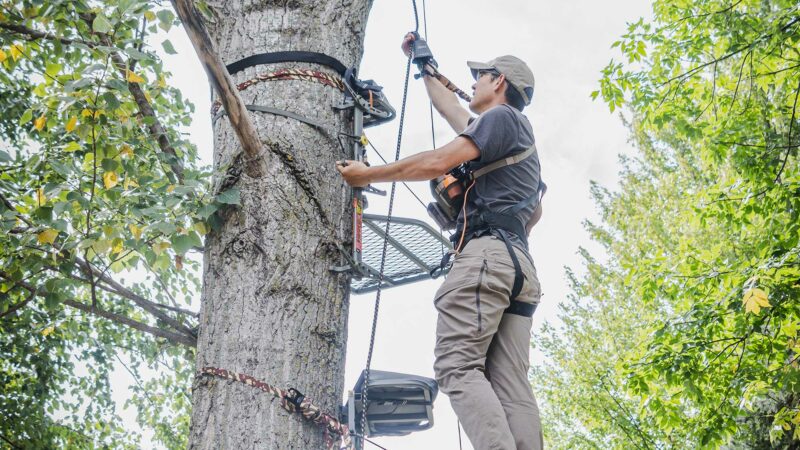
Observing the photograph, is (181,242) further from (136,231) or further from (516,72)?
(516,72)

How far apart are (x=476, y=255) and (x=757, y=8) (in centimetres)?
662

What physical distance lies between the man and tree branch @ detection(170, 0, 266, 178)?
316 millimetres

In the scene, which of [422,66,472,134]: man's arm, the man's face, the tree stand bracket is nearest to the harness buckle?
the tree stand bracket

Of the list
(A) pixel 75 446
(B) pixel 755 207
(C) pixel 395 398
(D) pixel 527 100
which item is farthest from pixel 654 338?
(A) pixel 75 446

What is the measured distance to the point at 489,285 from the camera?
2832 mm

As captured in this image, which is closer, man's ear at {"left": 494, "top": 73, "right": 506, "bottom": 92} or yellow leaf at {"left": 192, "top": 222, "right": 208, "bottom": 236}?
yellow leaf at {"left": 192, "top": 222, "right": 208, "bottom": 236}

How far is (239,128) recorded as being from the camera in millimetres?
2676

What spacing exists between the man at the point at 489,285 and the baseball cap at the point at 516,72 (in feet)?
0.83

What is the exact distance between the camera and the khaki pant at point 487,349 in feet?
8.60

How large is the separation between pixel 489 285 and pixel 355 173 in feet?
2.00

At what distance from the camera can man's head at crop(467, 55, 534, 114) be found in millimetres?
3502

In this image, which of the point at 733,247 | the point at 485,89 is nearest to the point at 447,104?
the point at 485,89

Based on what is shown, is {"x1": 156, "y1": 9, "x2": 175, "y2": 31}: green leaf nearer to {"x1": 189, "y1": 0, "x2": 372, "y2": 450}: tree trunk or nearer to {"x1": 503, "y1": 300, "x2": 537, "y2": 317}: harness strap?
{"x1": 189, "y1": 0, "x2": 372, "y2": 450}: tree trunk

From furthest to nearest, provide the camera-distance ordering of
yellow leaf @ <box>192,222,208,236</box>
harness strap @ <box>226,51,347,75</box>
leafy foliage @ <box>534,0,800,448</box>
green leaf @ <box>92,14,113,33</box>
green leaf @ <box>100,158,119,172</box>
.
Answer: leafy foliage @ <box>534,0,800,448</box>, green leaf @ <box>100,158,119,172</box>, harness strap @ <box>226,51,347,75</box>, green leaf @ <box>92,14,113,33</box>, yellow leaf @ <box>192,222,208,236</box>
